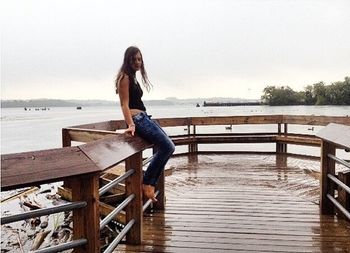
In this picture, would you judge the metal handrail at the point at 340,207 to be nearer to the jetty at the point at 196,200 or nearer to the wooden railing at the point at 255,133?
the jetty at the point at 196,200

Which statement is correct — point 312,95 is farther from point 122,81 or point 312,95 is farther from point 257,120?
point 122,81

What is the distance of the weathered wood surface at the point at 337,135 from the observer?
337 cm

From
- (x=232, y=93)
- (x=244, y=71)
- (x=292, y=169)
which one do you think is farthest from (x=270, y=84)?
(x=292, y=169)

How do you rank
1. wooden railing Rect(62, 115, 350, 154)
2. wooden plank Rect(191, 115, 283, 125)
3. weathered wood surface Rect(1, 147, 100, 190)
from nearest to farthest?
weathered wood surface Rect(1, 147, 100, 190), wooden railing Rect(62, 115, 350, 154), wooden plank Rect(191, 115, 283, 125)

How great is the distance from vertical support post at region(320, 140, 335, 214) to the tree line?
201 ft

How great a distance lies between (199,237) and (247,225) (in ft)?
2.06

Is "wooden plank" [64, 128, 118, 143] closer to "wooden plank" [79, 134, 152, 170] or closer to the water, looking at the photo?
"wooden plank" [79, 134, 152, 170]

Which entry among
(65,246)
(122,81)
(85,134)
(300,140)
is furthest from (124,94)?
(300,140)

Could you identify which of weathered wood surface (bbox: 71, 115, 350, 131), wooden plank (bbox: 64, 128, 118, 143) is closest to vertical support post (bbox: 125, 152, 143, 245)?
wooden plank (bbox: 64, 128, 118, 143)

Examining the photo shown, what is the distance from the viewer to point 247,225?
3949 mm

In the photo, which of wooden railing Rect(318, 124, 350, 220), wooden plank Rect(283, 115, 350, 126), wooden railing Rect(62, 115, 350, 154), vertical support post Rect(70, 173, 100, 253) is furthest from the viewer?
wooden railing Rect(62, 115, 350, 154)

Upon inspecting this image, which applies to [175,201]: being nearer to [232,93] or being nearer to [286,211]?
[286,211]

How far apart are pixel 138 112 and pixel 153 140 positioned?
0.31 metres

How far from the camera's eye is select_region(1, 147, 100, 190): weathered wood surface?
1.55 m
